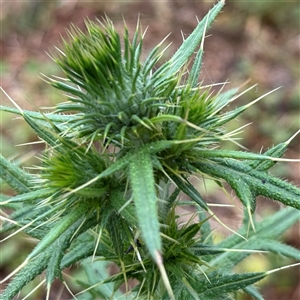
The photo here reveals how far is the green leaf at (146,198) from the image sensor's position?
1.45 m

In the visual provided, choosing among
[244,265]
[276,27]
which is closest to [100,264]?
[244,265]

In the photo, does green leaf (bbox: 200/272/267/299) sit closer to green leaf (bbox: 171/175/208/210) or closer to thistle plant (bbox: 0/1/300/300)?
thistle plant (bbox: 0/1/300/300)

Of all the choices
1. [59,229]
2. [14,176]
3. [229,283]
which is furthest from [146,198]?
[14,176]

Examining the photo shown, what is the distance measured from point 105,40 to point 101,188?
0.61 metres

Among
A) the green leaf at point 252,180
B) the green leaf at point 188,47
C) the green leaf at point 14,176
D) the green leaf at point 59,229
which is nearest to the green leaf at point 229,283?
the green leaf at point 252,180

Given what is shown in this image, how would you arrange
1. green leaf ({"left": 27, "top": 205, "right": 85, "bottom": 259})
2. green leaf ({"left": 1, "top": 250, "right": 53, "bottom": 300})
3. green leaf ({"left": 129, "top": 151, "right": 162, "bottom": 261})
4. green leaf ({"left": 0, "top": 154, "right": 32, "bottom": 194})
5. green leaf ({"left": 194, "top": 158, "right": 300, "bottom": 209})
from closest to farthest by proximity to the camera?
green leaf ({"left": 129, "top": 151, "right": 162, "bottom": 261}) < green leaf ({"left": 27, "top": 205, "right": 85, "bottom": 259}) < green leaf ({"left": 194, "top": 158, "right": 300, "bottom": 209}) < green leaf ({"left": 1, "top": 250, "right": 53, "bottom": 300}) < green leaf ({"left": 0, "top": 154, "right": 32, "bottom": 194})

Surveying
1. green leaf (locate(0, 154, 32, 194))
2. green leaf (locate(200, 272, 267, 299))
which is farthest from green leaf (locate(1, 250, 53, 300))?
green leaf (locate(200, 272, 267, 299))

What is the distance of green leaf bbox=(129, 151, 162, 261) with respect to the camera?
1.45 metres

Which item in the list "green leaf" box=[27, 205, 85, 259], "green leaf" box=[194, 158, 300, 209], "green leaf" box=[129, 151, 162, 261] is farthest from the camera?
"green leaf" box=[194, 158, 300, 209]

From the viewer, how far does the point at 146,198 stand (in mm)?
1569

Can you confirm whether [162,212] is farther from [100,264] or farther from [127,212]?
[100,264]

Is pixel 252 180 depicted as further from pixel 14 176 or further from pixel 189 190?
pixel 14 176

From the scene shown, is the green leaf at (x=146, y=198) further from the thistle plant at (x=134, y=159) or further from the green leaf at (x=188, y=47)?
the green leaf at (x=188, y=47)

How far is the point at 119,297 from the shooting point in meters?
2.88
